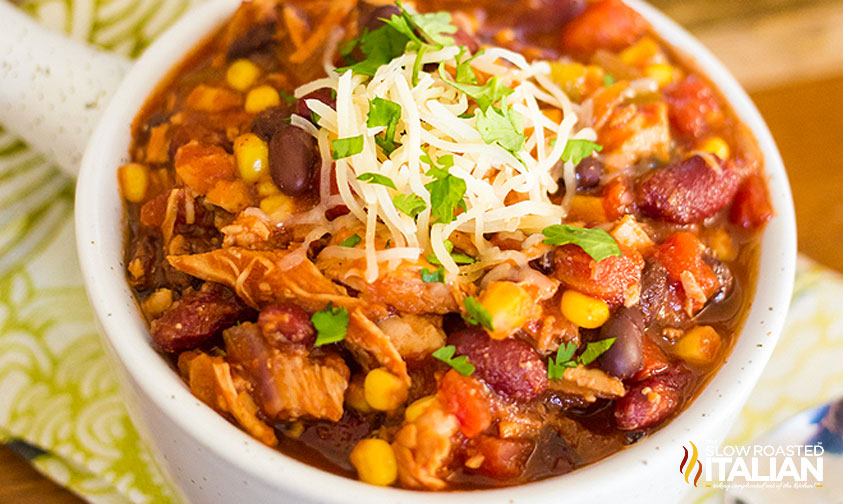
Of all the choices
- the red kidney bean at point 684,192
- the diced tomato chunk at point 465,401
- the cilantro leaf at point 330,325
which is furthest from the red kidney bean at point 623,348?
the cilantro leaf at point 330,325

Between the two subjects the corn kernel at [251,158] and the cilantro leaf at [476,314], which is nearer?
the cilantro leaf at [476,314]

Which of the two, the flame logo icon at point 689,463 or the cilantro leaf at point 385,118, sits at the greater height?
the cilantro leaf at point 385,118

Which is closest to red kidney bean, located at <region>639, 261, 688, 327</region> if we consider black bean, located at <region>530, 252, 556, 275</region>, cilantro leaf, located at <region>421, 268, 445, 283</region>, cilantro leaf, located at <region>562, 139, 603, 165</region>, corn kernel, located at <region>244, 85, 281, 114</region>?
black bean, located at <region>530, 252, 556, 275</region>

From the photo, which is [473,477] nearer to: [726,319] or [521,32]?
[726,319]

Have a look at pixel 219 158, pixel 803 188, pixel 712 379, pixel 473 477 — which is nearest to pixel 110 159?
pixel 219 158

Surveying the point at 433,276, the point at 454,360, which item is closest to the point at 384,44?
the point at 433,276

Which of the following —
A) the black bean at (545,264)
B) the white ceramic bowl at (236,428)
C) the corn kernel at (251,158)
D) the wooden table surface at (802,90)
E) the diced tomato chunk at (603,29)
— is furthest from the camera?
the wooden table surface at (802,90)

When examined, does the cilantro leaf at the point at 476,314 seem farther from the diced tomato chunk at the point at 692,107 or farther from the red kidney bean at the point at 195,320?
the diced tomato chunk at the point at 692,107

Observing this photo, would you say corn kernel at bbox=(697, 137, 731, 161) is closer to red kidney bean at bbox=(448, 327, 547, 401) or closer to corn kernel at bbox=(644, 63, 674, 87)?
corn kernel at bbox=(644, 63, 674, 87)
